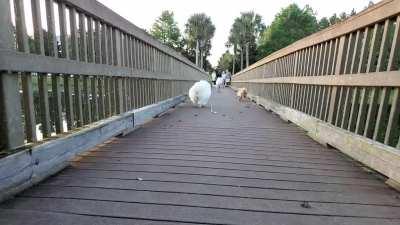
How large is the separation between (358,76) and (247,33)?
59269mm

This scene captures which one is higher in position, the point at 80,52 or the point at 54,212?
the point at 80,52

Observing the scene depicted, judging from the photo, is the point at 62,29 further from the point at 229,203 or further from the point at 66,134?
the point at 229,203

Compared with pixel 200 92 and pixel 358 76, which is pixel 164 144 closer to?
pixel 358 76

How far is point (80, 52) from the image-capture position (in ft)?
9.49

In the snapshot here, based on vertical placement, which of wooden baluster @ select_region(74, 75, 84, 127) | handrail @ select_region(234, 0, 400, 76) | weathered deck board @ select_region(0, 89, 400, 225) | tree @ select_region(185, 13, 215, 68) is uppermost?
tree @ select_region(185, 13, 215, 68)

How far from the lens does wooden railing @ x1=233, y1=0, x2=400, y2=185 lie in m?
2.52

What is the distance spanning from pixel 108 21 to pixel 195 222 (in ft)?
8.18

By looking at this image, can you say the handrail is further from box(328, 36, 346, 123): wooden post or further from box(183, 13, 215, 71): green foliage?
box(183, 13, 215, 71): green foliage

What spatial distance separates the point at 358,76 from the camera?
3.02 m

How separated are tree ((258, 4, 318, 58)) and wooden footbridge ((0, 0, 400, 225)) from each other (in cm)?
5223

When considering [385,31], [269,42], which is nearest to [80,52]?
[385,31]

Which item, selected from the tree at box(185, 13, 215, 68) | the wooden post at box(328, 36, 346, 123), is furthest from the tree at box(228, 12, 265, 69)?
the wooden post at box(328, 36, 346, 123)

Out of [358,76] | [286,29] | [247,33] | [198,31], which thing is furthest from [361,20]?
[247,33]

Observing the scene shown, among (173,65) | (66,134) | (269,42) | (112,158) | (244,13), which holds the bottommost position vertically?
(112,158)
